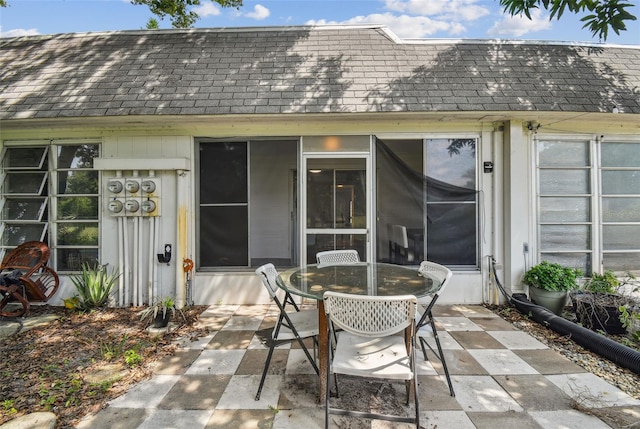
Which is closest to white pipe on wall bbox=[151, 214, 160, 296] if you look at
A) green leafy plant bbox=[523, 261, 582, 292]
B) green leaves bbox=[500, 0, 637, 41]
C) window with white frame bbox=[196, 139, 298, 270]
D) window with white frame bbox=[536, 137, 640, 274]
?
window with white frame bbox=[196, 139, 298, 270]

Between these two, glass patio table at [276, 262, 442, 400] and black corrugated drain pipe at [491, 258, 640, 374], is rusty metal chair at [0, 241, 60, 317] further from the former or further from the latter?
black corrugated drain pipe at [491, 258, 640, 374]

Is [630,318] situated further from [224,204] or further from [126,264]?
[126,264]

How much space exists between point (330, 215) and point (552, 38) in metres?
4.72

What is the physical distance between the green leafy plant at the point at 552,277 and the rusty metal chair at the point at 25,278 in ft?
22.2

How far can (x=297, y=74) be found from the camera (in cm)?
437

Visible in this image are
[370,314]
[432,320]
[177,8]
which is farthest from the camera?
[177,8]

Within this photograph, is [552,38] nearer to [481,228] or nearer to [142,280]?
[481,228]

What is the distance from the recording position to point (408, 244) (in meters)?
4.55

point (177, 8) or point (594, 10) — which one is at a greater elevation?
point (177, 8)

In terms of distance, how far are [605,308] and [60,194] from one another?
297 inches

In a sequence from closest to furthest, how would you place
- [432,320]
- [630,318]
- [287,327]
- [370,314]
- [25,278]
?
[370,314] < [432,320] < [287,327] < [630,318] < [25,278]

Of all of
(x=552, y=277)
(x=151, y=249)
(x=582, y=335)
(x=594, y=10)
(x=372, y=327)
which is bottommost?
(x=582, y=335)

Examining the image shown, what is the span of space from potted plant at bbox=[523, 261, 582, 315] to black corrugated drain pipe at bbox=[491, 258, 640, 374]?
21 cm

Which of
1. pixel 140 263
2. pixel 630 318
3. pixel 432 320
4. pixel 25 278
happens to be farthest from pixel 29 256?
pixel 630 318
